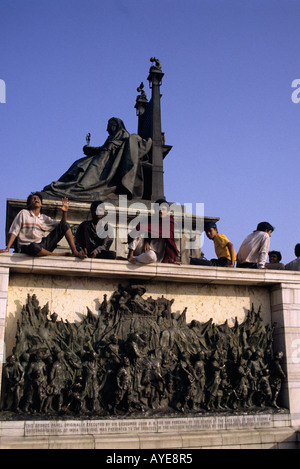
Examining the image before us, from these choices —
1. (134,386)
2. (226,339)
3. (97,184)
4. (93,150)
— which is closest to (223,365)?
(226,339)

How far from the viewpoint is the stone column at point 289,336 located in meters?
10.1

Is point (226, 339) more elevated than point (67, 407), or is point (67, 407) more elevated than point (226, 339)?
point (226, 339)

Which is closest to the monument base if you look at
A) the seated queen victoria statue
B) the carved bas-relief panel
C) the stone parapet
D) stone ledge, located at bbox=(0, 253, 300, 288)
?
the carved bas-relief panel

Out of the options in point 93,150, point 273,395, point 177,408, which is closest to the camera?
point 177,408

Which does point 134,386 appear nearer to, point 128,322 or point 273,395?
point 128,322

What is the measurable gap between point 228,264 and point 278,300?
44.3 inches

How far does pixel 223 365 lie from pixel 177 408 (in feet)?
3.58

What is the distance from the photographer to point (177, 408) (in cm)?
949

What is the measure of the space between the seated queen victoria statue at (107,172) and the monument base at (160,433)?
5.50 meters

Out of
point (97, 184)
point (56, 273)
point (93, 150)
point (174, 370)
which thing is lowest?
point (174, 370)

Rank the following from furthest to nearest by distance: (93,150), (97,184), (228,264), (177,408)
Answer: (93,150)
(97,184)
(228,264)
(177,408)

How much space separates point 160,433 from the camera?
9156 millimetres

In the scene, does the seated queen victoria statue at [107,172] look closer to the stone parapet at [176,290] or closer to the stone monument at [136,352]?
the stone monument at [136,352]

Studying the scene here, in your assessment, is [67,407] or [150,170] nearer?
[67,407]
